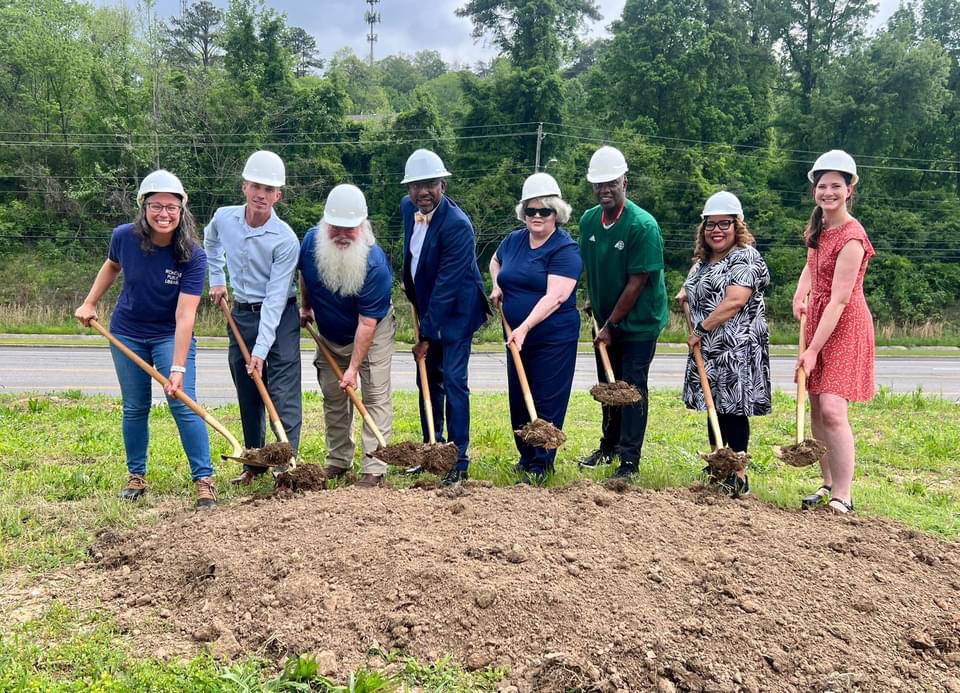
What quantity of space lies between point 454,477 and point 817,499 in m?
2.27

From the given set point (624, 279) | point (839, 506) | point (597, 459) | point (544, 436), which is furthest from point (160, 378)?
point (839, 506)

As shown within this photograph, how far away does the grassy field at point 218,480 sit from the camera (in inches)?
109

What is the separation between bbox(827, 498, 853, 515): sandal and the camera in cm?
437

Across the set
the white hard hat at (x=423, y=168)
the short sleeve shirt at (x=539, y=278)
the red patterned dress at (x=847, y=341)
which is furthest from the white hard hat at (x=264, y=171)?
the red patterned dress at (x=847, y=341)

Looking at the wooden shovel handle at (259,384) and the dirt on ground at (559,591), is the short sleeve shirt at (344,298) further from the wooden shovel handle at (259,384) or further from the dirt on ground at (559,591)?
the dirt on ground at (559,591)

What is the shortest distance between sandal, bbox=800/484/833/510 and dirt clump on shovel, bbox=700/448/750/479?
0.44m

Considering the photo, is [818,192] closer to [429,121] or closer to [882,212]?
[429,121]

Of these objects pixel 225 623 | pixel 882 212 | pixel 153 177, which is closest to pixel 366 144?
pixel 882 212

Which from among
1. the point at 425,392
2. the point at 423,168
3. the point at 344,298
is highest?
the point at 423,168

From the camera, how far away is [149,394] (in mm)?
4785

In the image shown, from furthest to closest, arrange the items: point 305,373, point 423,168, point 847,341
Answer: point 305,373
point 423,168
point 847,341

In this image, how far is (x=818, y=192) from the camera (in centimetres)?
436

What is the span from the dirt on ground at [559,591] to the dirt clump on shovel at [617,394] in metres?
0.80

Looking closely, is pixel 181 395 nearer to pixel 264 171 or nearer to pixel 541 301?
pixel 264 171
